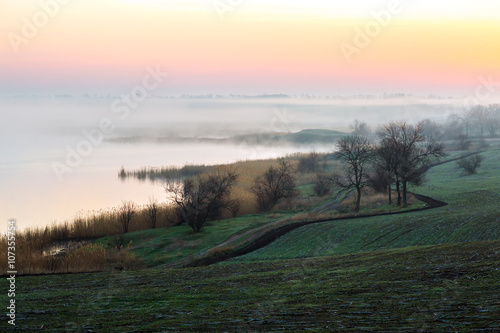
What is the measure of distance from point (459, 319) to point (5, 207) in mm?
46908

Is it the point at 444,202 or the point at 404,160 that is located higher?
the point at 404,160

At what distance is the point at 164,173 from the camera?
240ft

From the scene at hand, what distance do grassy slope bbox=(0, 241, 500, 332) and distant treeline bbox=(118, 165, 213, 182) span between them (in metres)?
50.3

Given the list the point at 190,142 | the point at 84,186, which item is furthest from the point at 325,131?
the point at 84,186

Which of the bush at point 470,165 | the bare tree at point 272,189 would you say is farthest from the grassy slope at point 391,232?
the bush at point 470,165

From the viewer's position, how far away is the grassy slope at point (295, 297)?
1220cm

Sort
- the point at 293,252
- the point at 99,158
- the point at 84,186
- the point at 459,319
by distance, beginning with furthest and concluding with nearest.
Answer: the point at 99,158 < the point at 84,186 < the point at 293,252 < the point at 459,319

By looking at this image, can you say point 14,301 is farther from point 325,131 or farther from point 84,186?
point 325,131

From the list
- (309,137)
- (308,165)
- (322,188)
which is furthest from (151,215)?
(309,137)

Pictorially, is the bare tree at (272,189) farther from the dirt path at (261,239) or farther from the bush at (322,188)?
the dirt path at (261,239)

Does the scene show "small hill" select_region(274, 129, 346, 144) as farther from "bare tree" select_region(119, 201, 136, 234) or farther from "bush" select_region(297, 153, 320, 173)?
"bare tree" select_region(119, 201, 136, 234)

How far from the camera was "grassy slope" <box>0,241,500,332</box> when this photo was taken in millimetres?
12195

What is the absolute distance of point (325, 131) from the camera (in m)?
185

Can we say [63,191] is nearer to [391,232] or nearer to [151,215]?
[151,215]
